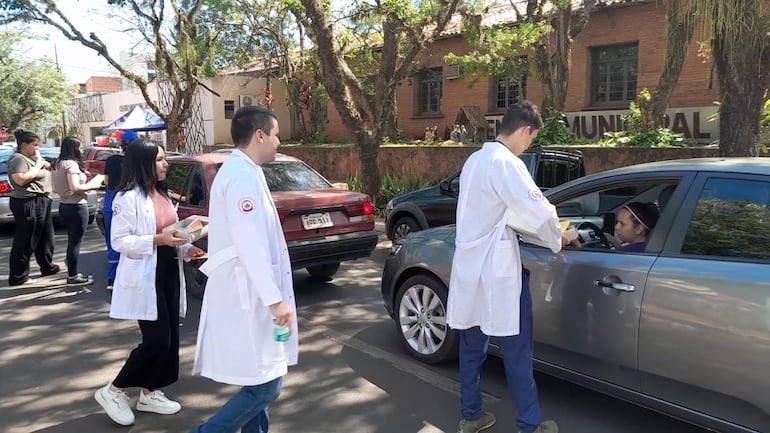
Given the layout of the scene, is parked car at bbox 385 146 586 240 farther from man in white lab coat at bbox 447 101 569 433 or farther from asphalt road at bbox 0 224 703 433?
man in white lab coat at bbox 447 101 569 433

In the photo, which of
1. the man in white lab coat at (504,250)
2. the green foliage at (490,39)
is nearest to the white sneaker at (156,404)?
the man in white lab coat at (504,250)

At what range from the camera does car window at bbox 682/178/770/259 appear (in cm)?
279

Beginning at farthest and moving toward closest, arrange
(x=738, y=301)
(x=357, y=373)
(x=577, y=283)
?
(x=357, y=373)
(x=577, y=283)
(x=738, y=301)

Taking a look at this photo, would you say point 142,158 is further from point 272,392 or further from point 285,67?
point 285,67

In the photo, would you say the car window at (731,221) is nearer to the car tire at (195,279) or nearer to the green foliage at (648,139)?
the car tire at (195,279)

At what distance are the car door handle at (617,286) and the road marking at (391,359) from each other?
1108mm

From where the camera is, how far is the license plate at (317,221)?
596cm

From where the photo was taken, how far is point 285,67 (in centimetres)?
2177

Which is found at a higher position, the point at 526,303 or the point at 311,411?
the point at 526,303

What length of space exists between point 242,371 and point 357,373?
191 centimetres

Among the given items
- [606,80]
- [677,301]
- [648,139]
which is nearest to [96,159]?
[648,139]

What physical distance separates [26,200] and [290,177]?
3069mm

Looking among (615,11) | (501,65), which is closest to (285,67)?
(501,65)

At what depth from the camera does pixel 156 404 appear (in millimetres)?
3574
